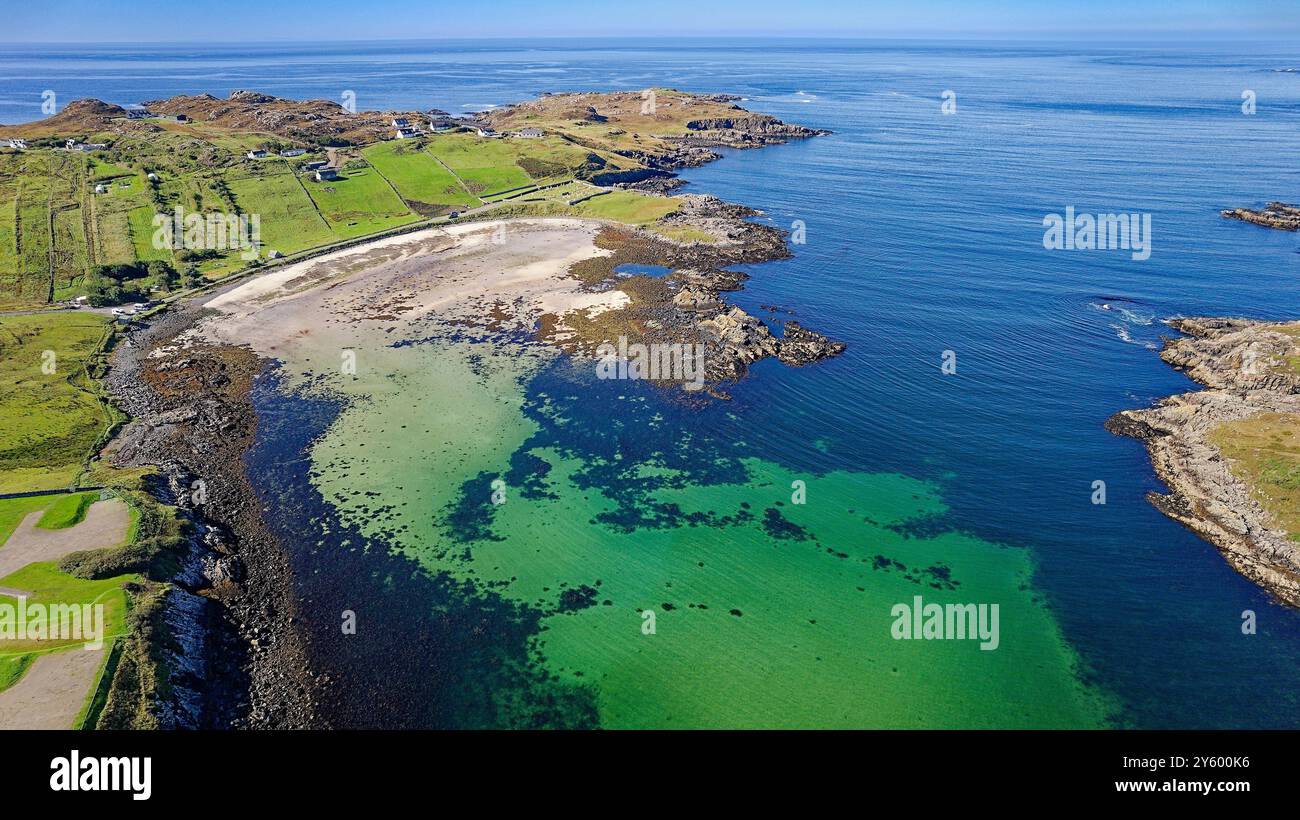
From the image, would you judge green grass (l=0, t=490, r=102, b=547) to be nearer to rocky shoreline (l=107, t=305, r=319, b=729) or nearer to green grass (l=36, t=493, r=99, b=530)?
Answer: green grass (l=36, t=493, r=99, b=530)

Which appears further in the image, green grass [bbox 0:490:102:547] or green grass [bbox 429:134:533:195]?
green grass [bbox 429:134:533:195]

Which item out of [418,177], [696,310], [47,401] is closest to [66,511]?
[47,401]

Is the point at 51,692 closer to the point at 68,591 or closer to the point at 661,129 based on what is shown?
the point at 68,591

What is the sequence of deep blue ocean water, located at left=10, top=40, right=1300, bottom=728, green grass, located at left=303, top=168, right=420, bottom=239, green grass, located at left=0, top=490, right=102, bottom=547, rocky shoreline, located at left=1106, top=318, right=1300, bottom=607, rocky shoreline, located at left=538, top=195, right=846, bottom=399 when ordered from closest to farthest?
deep blue ocean water, located at left=10, top=40, right=1300, bottom=728, green grass, located at left=0, top=490, right=102, bottom=547, rocky shoreline, located at left=1106, top=318, right=1300, bottom=607, rocky shoreline, located at left=538, top=195, right=846, bottom=399, green grass, located at left=303, top=168, right=420, bottom=239

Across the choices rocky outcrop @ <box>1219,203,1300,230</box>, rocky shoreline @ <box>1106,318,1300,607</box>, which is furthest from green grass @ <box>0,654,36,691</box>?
rocky outcrop @ <box>1219,203,1300,230</box>

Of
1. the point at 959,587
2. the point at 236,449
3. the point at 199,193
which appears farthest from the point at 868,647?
the point at 199,193
